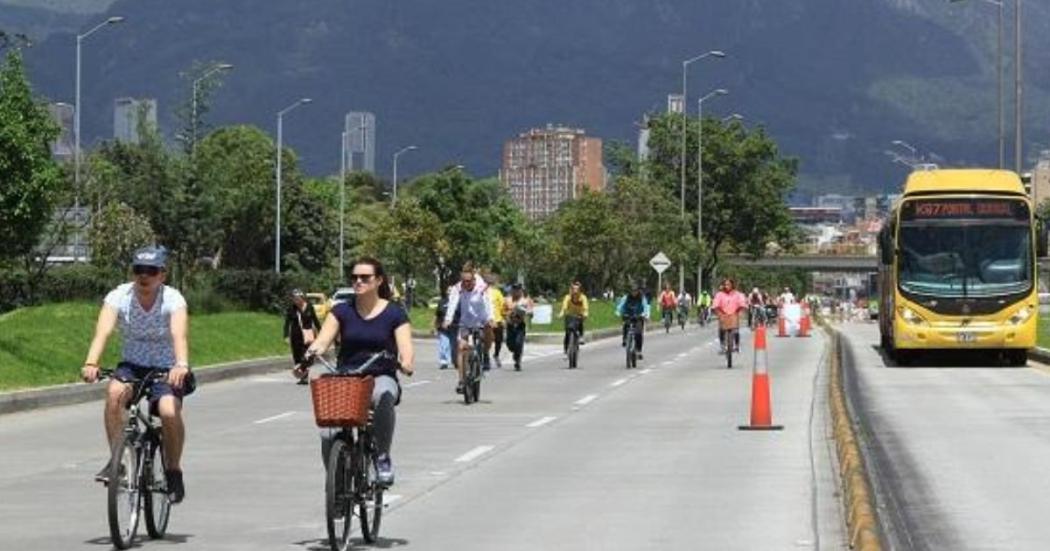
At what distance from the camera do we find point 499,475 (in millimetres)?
17516

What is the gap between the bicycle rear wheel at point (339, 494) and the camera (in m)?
12.0

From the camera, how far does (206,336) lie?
41.5 meters

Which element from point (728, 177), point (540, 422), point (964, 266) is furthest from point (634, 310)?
point (728, 177)

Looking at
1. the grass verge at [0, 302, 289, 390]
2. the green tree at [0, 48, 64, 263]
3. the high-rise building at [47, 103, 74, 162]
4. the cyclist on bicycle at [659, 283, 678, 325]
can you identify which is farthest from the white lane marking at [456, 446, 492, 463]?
the cyclist on bicycle at [659, 283, 678, 325]

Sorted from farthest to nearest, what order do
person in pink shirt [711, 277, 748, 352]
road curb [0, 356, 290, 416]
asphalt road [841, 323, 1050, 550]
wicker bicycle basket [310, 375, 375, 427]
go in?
person in pink shirt [711, 277, 748, 352], road curb [0, 356, 290, 416], asphalt road [841, 323, 1050, 550], wicker bicycle basket [310, 375, 375, 427]

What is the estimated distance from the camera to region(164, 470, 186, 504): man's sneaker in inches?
515

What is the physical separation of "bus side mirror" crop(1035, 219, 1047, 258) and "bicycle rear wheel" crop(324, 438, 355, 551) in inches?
1145

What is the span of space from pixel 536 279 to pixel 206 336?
75.8 metres

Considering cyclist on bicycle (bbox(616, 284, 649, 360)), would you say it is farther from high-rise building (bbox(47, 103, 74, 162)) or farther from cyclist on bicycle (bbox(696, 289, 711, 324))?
cyclist on bicycle (bbox(696, 289, 711, 324))

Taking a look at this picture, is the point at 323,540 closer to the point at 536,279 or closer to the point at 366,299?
the point at 366,299

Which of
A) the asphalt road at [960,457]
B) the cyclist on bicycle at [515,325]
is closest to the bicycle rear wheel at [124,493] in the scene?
the asphalt road at [960,457]

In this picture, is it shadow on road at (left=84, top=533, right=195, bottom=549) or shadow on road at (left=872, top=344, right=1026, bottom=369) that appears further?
shadow on road at (left=872, top=344, right=1026, bottom=369)

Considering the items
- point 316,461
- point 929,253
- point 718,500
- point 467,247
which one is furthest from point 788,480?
point 467,247

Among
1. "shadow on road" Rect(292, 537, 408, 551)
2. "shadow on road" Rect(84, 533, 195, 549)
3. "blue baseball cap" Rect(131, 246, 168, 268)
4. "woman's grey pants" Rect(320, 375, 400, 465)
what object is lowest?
"shadow on road" Rect(84, 533, 195, 549)
